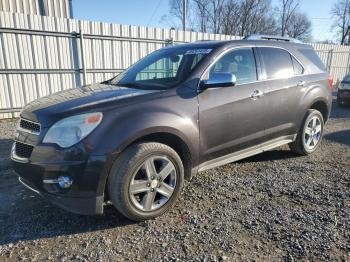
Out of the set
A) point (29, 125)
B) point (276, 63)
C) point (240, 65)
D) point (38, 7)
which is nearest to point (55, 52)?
point (38, 7)

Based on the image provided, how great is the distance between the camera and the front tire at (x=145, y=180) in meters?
2.72

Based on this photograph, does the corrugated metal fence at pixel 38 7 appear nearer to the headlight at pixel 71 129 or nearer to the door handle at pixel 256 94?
the headlight at pixel 71 129

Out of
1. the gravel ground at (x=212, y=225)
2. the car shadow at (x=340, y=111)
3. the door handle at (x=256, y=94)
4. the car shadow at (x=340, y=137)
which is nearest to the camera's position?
the gravel ground at (x=212, y=225)

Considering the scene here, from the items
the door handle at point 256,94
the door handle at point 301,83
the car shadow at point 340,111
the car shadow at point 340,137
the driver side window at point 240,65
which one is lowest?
the car shadow at point 340,111

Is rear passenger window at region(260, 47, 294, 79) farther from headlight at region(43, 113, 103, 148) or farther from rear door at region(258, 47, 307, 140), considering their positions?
headlight at region(43, 113, 103, 148)

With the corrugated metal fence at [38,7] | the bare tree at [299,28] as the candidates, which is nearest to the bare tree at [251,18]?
the bare tree at [299,28]

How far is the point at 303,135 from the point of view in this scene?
4.76 meters

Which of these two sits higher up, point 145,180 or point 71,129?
point 71,129

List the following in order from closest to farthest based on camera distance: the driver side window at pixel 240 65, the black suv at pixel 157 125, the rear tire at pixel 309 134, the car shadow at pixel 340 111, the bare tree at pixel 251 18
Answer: the black suv at pixel 157 125 → the driver side window at pixel 240 65 → the rear tire at pixel 309 134 → the car shadow at pixel 340 111 → the bare tree at pixel 251 18

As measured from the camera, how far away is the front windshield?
3.41m

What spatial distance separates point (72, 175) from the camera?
2.59 meters

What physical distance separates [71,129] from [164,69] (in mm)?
1689

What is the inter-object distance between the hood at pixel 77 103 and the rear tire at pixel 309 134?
111 inches

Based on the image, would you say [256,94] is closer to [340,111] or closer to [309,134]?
[309,134]
